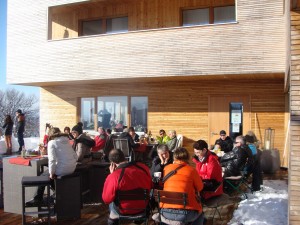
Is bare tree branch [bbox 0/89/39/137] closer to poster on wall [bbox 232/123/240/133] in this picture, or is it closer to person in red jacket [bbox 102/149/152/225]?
poster on wall [bbox 232/123/240/133]

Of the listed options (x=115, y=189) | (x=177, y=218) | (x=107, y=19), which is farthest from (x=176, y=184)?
(x=107, y=19)

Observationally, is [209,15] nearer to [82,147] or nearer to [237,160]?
[237,160]

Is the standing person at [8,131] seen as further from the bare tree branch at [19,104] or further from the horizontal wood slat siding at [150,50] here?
the bare tree branch at [19,104]

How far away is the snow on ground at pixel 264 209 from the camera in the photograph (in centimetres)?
577

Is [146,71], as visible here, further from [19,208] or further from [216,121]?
[19,208]

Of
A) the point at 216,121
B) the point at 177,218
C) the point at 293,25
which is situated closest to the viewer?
the point at 177,218

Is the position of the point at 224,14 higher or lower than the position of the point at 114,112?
higher

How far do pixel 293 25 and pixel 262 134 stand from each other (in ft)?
25.1

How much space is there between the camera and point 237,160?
23.7 ft

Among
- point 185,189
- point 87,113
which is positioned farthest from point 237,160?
point 87,113

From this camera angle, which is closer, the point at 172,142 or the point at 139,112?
the point at 172,142

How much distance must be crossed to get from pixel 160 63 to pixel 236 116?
345 cm

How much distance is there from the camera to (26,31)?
13797 millimetres

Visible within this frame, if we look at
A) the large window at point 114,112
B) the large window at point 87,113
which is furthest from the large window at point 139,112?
the large window at point 87,113
